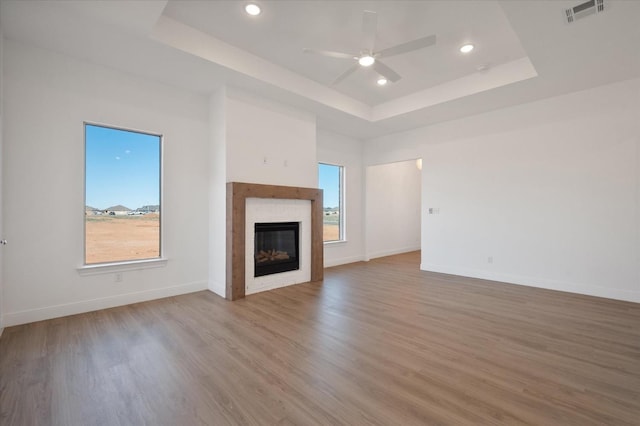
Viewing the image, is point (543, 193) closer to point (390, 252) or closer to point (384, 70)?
point (384, 70)

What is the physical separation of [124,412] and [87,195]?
292cm

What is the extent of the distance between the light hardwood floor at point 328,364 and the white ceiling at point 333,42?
3.08 m

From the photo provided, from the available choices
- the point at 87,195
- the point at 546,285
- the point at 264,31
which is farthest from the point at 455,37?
the point at 87,195

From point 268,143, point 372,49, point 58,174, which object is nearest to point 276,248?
point 268,143

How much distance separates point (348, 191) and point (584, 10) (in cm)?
481

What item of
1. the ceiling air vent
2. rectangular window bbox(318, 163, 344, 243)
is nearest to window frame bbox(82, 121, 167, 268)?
rectangular window bbox(318, 163, 344, 243)

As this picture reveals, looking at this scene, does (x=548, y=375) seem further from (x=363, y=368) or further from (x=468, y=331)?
(x=363, y=368)

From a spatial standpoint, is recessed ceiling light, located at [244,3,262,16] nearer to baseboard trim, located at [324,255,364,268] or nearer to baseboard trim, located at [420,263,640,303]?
baseboard trim, located at [324,255,364,268]

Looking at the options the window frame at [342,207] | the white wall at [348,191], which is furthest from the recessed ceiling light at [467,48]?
the window frame at [342,207]

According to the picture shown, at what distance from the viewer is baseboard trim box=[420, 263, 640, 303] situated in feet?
13.3

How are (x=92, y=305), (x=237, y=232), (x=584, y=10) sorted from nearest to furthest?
1. (x=584, y=10)
2. (x=92, y=305)
3. (x=237, y=232)

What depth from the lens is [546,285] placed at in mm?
4645

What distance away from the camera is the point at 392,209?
811cm

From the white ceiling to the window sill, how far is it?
8.34 feet
